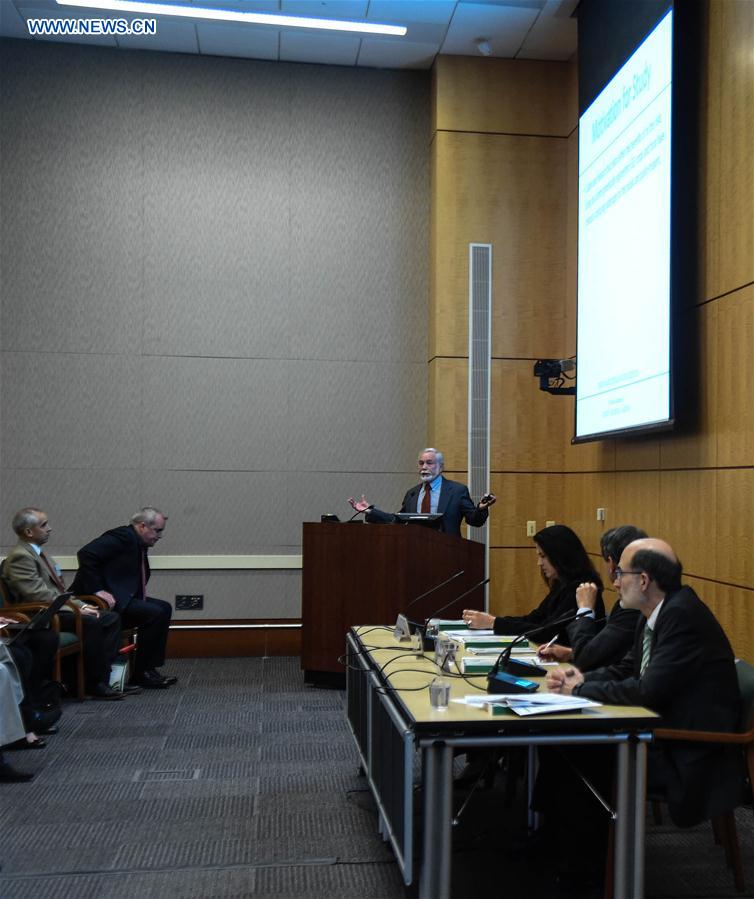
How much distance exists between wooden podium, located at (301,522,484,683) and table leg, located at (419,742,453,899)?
10.3 feet

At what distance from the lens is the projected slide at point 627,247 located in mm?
4812

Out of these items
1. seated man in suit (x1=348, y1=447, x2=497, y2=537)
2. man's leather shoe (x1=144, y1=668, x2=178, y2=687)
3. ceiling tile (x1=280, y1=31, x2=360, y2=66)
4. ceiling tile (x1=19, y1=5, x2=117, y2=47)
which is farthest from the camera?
ceiling tile (x1=280, y1=31, x2=360, y2=66)

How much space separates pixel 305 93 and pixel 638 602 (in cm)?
580

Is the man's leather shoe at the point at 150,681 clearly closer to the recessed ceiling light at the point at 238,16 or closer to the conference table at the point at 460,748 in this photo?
the conference table at the point at 460,748

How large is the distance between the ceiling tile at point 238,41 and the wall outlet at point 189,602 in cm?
427

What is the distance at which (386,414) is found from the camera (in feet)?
24.6

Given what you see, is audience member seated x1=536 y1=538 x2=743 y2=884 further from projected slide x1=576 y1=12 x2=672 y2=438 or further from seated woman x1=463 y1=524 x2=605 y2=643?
projected slide x1=576 y1=12 x2=672 y2=438

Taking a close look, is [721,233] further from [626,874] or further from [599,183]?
[626,874]

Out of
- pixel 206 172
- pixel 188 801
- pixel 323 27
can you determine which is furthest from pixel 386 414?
pixel 188 801

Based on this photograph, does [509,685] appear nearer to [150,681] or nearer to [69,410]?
[150,681]

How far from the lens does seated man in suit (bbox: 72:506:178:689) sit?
6035mm

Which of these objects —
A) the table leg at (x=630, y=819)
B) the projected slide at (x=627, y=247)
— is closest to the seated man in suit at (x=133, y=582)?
the projected slide at (x=627, y=247)

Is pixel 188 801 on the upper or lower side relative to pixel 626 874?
lower

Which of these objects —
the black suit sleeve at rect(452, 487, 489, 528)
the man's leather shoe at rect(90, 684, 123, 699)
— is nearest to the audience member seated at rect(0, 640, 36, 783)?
the man's leather shoe at rect(90, 684, 123, 699)
